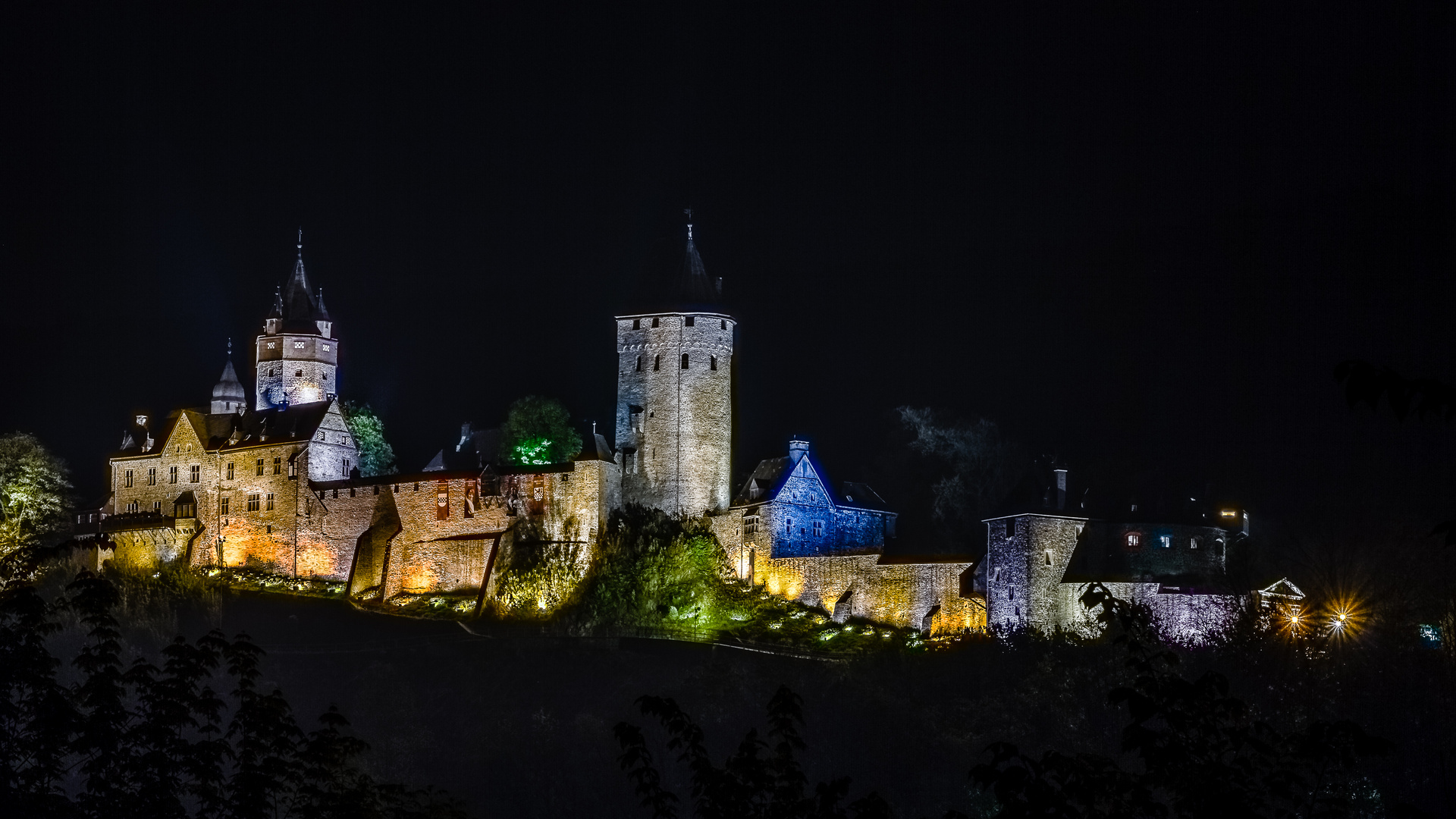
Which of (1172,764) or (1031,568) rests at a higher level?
(1031,568)

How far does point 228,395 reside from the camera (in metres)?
76.6

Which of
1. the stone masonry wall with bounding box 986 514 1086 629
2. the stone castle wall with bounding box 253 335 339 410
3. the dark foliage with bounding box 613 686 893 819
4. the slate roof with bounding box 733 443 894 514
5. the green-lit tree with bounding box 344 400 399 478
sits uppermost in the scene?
the stone castle wall with bounding box 253 335 339 410

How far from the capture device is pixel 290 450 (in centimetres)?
6875

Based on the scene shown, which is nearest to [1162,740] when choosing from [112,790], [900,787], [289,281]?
[112,790]

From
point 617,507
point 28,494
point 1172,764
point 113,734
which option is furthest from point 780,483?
point 1172,764

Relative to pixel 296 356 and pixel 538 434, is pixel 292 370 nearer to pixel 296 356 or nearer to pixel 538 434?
pixel 296 356

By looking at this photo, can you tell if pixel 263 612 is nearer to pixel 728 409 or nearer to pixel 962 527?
pixel 728 409

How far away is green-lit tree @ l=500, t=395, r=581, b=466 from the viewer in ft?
224

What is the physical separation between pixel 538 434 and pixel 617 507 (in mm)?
6383

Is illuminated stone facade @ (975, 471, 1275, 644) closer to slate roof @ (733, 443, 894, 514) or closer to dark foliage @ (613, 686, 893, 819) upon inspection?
slate roof @ (733, 443, 894, 514)

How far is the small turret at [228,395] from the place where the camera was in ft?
250

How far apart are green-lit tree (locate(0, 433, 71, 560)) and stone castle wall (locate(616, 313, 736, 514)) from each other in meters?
21.3

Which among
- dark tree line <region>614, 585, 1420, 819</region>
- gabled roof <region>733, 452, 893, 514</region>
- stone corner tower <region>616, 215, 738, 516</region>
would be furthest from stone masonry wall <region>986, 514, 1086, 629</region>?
dark tree line <region>614, 585, 1420, 819</region>

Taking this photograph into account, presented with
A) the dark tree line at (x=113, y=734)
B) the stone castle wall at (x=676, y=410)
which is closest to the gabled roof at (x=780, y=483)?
the stone castle wall at (x=676, y=410)
